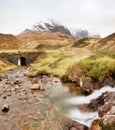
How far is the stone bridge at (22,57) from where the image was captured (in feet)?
271

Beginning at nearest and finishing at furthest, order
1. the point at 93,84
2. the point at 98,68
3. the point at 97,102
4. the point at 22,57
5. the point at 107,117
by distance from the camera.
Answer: the point at 107,117 → the point at 97,102 → the point at 93,84 → the point at 98,68 → the point at 22,57

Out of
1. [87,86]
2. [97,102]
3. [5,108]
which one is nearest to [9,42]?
[87,86]

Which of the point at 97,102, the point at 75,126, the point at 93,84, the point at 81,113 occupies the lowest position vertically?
the point at 75,126

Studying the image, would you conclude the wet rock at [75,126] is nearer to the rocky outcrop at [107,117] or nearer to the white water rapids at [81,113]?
the rocky outcrop at [107,117]

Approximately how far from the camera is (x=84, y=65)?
40.4 metres

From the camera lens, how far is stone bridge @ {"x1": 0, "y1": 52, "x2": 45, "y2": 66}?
82.6 meters

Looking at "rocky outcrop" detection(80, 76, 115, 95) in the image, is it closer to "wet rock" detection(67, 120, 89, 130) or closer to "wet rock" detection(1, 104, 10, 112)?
"wet rock" detection(1, 104, 10, 112)

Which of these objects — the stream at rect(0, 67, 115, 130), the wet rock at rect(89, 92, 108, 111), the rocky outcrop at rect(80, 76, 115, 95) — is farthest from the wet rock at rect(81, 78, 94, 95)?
the wet rock at rect(89, 92, 108, 111)

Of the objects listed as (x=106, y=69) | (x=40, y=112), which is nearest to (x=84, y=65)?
(x=106, y=69)

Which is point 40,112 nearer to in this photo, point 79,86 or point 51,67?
point 79,86

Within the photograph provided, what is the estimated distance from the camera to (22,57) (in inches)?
3406

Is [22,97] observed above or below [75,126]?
above

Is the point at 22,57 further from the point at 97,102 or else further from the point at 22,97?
the point at 97,102

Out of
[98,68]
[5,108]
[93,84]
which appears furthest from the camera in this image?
[98,68]
